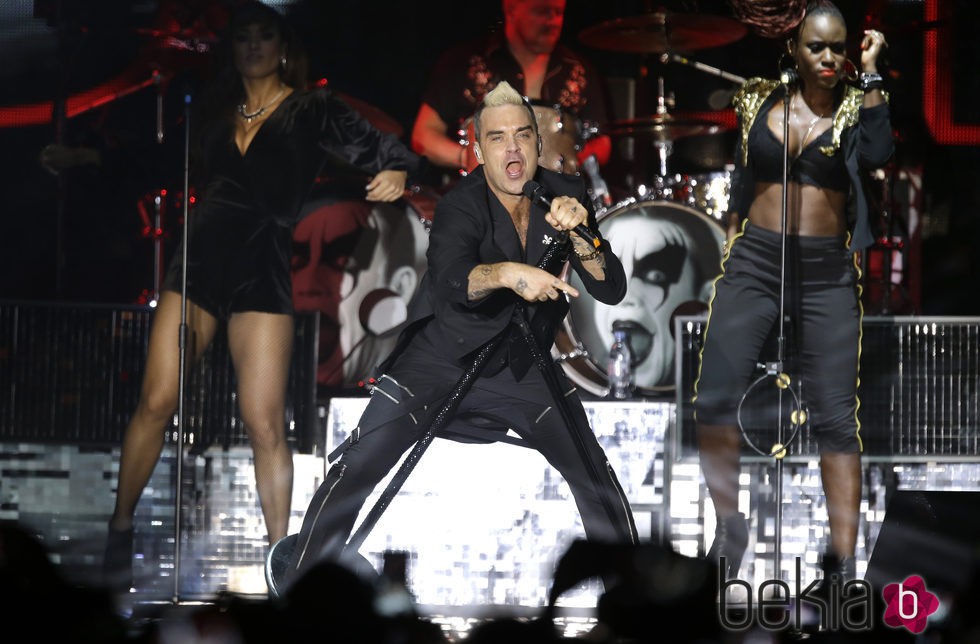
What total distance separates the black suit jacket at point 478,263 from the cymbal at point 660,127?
2577 millimetres

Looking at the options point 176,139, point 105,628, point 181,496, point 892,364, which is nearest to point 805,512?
point 892,364

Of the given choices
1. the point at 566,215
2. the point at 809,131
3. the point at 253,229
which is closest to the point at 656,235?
the point at 809,131

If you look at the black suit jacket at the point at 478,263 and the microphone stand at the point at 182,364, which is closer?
the black suit jacket at the point at 478,263

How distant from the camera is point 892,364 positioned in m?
6.23

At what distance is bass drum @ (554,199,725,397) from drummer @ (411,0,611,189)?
680 mm

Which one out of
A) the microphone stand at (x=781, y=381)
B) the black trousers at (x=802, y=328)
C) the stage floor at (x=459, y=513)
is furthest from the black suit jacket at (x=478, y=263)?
the black trousers at (x=802, y=328)

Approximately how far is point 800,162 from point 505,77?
7.54ft

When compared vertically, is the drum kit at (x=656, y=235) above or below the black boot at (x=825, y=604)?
above

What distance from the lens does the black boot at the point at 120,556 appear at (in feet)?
19.1

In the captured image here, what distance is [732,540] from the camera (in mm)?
5711

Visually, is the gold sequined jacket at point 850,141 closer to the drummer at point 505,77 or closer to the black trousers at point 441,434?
the drummer at point 505,77

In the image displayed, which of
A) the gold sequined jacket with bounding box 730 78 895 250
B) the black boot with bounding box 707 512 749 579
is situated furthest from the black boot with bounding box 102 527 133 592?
the gold sequined jacket with bounding box 730 78 895 250

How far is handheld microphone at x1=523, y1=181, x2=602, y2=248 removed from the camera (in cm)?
416

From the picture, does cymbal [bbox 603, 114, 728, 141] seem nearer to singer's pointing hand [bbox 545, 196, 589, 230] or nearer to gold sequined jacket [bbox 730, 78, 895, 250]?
gold sequined jacket [bbox 730, 78, 895, 250]
